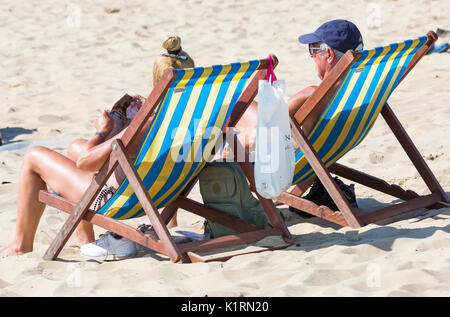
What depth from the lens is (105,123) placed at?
3281 mm

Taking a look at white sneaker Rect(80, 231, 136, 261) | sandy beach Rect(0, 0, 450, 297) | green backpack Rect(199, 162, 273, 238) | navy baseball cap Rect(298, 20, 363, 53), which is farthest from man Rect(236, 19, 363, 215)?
white sneaker Rect(80, 231, 136, 261)

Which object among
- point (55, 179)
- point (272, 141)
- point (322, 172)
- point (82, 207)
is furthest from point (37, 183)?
point (322, 172)

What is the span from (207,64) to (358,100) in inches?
201

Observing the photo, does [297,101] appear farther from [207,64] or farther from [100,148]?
[207,64]

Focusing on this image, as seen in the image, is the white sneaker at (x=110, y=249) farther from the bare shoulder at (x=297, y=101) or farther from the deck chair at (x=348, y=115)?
the bare shoulder at (x=297, y=101)

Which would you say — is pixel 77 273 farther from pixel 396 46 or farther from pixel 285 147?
pixel 396 46

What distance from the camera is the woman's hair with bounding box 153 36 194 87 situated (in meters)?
3.46

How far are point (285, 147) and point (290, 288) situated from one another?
689mm

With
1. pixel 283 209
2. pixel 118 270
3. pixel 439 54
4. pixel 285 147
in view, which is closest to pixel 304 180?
pixel 283 209

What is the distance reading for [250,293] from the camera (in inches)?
103

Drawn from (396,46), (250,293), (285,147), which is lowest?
(250,293)

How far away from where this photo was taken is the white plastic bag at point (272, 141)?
3.02m

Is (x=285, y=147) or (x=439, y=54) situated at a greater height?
(x=285, y=147)

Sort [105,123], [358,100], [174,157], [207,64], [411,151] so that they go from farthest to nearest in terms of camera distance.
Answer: [207,64]
[411,151]
[358,100]
[105,123]
[174,157]
